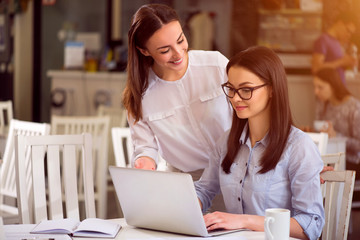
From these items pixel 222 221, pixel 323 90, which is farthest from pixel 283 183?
pixel 323 90

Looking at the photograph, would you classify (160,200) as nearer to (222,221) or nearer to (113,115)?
(222,221)

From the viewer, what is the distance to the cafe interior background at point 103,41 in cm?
653

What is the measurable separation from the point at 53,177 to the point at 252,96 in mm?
878

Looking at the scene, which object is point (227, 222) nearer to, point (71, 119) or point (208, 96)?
point (208, 96)

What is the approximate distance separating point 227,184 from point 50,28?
283 inches

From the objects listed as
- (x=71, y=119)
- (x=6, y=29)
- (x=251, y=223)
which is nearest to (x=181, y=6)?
(x=6, y=29)

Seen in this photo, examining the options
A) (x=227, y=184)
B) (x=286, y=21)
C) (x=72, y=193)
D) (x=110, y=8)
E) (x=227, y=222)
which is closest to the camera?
(x=227, y=222)

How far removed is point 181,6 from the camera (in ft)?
28.9

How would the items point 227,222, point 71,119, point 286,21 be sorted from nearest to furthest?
point 227,222
point 71,119
point 286,21

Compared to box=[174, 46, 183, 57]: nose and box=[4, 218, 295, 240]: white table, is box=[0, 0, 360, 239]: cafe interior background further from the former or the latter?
box=[4, 218, 295, 240]: white table

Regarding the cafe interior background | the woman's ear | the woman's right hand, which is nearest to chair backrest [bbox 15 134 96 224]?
the woman's right hand

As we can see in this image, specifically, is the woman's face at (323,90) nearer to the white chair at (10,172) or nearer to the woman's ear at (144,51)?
the white chair at (10,172)

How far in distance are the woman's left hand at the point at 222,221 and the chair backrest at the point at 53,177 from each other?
2.20 ft

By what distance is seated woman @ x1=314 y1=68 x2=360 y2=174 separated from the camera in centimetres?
470
